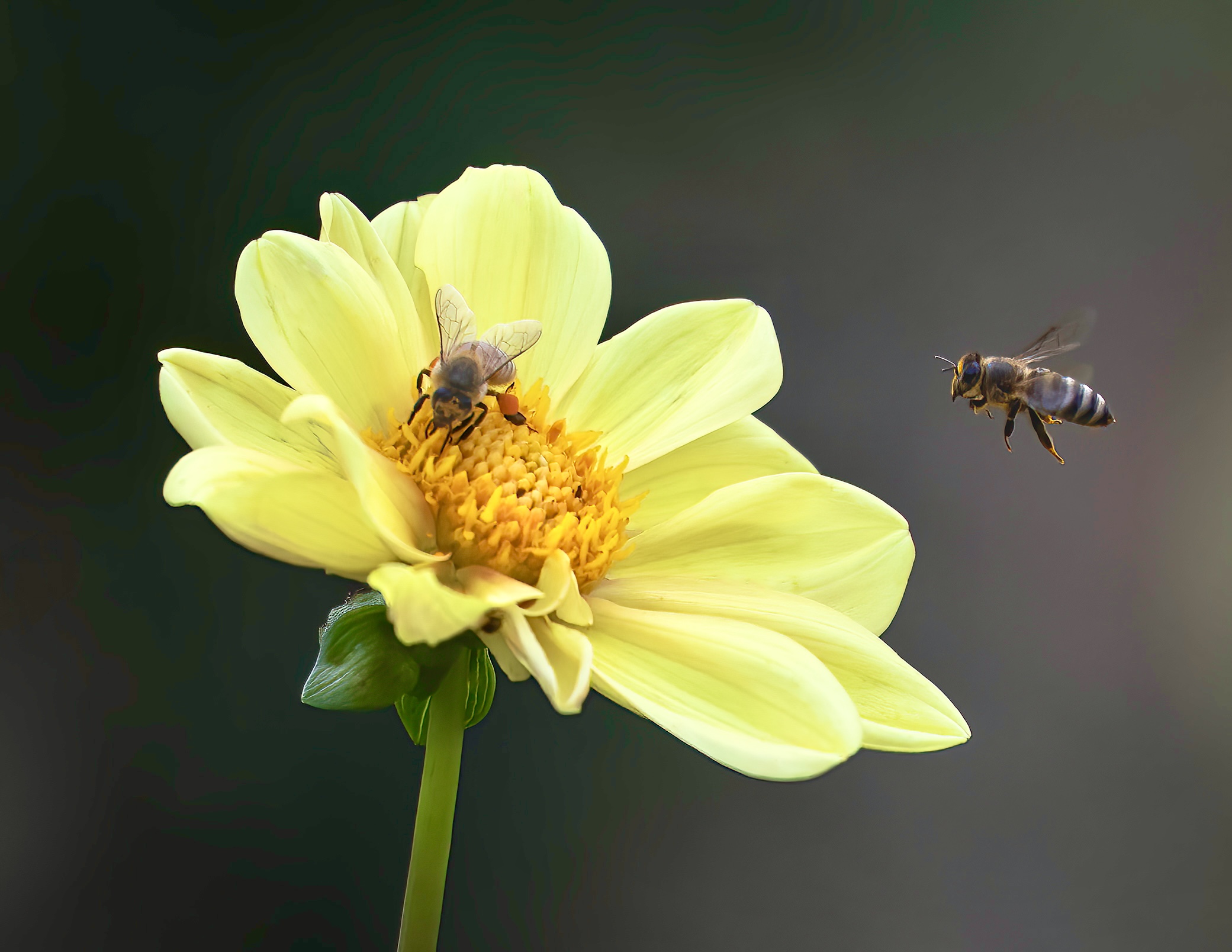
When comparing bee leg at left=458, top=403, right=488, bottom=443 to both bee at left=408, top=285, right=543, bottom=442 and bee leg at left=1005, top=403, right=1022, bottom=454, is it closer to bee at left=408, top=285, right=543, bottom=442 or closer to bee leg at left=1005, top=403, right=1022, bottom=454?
bee at left=408, top=285, right=543, bottom=442

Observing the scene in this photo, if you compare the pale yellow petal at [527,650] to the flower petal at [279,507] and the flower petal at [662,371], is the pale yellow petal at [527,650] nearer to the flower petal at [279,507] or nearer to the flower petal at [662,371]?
the flower petal at [279,507]

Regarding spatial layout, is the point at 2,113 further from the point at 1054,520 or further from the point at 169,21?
the point at 1054,520

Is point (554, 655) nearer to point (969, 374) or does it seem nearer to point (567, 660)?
point (567, 660)

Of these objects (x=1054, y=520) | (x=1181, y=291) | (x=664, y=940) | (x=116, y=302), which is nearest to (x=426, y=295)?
(x=116, y=302)

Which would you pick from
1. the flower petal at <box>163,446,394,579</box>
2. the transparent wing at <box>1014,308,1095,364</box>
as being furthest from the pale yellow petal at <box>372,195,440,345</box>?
the transparent wing at <box>1014,308,1095,364</box>

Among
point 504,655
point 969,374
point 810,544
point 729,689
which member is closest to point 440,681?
point 504,655

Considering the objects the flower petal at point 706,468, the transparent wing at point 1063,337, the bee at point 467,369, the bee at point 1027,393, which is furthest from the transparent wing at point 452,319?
the transparent wing at point 1063,337
